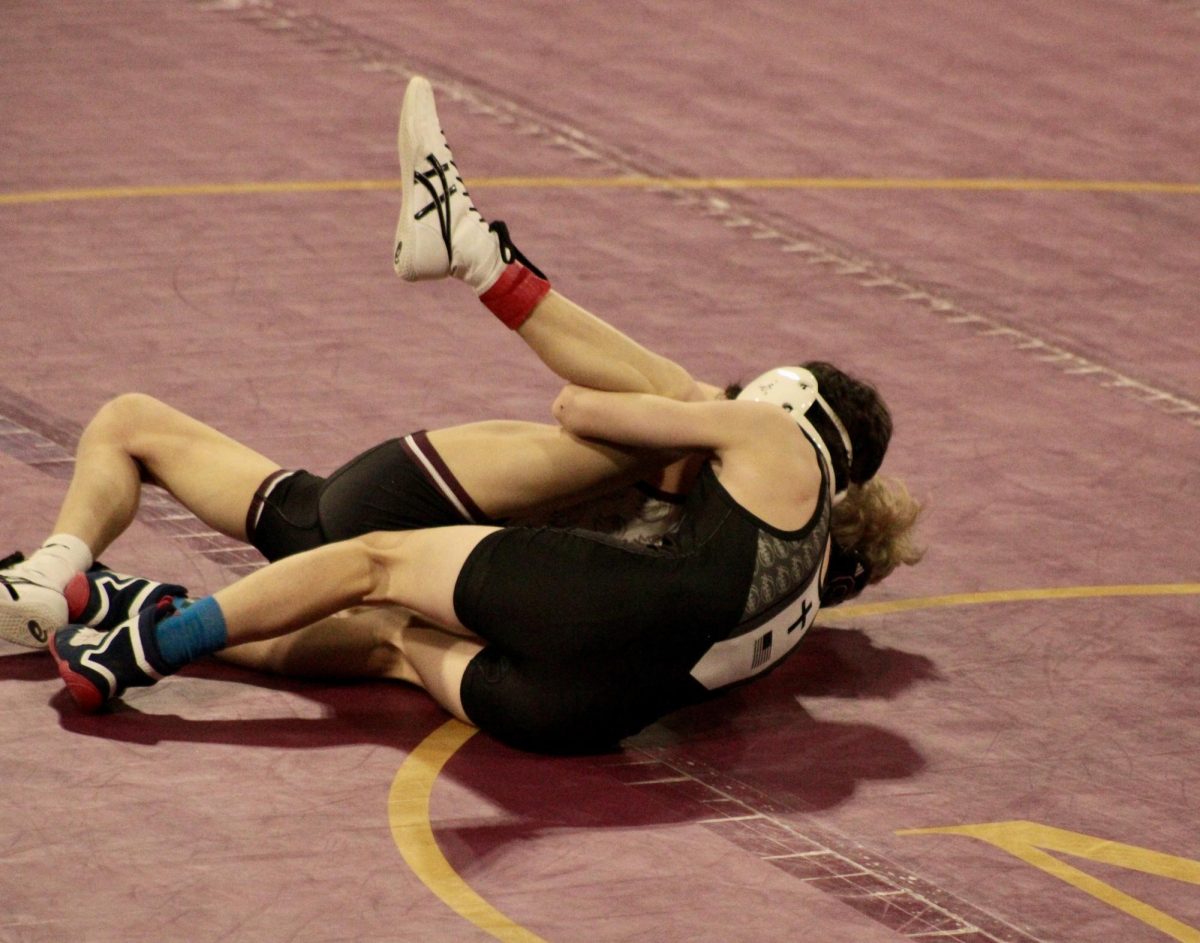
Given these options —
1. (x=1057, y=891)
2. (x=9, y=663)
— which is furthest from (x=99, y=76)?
(x=1057, y=891)

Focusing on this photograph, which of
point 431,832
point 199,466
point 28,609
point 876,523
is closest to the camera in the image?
point 431,832

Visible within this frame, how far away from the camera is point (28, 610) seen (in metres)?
5.25

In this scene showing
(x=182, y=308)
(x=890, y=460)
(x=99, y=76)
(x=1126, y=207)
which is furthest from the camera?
(x=99, y=76)

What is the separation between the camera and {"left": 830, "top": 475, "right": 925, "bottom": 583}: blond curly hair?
5.55 m

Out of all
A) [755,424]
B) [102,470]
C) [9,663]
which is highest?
[755,424]

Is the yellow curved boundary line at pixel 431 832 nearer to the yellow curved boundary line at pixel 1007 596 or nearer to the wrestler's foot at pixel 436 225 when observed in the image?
the wrestler's foot at pixel 436 225

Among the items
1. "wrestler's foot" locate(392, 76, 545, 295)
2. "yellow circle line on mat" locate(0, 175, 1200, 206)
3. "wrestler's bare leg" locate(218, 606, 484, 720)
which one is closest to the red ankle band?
"wrestler's foot" locate(392, 76, 545, 295)

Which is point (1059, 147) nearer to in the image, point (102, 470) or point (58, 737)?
point (102, 470)

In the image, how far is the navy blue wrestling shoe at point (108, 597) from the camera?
17.7 ft

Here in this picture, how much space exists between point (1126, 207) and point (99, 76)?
192 inches

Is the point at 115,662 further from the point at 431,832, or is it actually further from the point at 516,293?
the point at 516,293

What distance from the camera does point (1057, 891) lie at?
4.62m

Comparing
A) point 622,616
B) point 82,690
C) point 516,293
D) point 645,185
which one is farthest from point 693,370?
point 82,690

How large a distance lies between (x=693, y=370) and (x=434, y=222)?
2.46 meters
